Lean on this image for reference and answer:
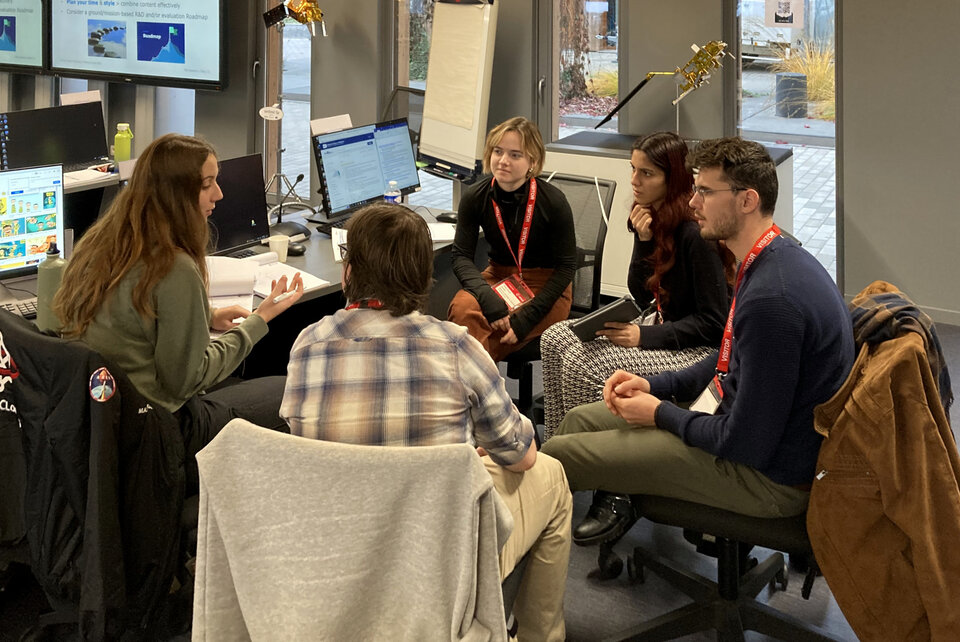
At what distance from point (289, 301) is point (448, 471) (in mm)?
1481

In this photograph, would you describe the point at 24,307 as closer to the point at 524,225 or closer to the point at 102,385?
the point at 102,385

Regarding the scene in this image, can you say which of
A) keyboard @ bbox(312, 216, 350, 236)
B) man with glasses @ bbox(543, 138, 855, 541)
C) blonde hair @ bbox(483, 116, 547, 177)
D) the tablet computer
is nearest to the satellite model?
blonde hair @ bbox(483, 116, 547, 177)

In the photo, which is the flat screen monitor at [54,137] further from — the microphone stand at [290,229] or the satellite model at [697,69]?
the satellite model at [697,69]

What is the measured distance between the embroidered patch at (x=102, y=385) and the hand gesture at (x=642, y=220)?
1.58 metres

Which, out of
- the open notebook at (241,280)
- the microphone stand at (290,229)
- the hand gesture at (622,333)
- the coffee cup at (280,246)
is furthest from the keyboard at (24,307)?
the hand gesture at (622,333)

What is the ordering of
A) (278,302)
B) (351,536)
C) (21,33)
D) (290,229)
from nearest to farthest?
(351,536) < (278,302) < (290,229) < (21,33)

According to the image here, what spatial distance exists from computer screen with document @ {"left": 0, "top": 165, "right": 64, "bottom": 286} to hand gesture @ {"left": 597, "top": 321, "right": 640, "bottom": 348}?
1.77 meters

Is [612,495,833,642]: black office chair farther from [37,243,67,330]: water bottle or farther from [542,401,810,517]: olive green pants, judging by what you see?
[37,243,67,330]: water bottle

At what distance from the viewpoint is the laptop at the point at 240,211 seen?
363 cm

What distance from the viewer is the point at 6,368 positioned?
7.52 feet

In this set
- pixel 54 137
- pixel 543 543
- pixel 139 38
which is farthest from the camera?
pixel 139 38

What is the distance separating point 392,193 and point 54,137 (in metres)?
1.59

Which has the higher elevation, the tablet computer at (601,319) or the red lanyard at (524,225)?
the red lanyard at (524,225)

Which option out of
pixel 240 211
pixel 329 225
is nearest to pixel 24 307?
pixel 240 211
